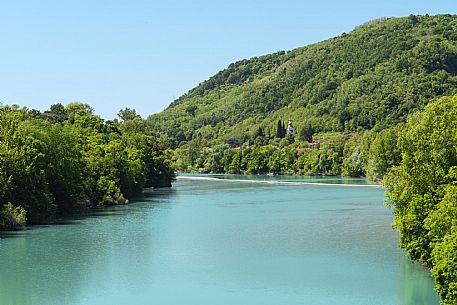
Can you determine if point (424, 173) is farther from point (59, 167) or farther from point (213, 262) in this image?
point (59, 167)

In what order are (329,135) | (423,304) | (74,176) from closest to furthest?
(423,304)
(74,176)
(329,135)

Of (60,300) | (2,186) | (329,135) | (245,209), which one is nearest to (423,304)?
(60,300)

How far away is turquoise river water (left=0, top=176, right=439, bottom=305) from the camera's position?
30500mm

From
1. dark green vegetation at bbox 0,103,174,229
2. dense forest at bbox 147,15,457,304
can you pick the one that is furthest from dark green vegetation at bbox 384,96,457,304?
dark green vegetation at bbox 0,103,174,229

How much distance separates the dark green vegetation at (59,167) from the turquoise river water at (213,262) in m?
2.70

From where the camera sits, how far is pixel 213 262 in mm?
38344

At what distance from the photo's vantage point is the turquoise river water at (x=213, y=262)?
100 feet

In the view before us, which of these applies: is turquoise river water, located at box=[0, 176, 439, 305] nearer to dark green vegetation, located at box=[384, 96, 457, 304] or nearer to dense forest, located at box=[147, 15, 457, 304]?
dark green vegetation, located at box=[384, 96, 457, 304]

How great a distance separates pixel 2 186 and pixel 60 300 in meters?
22.0

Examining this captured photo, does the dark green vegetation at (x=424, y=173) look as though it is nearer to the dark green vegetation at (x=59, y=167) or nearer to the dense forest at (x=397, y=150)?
the dense forest at (x=397, y=150)

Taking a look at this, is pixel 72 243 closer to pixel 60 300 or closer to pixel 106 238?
pixel 106 238

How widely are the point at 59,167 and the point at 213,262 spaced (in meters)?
27.1

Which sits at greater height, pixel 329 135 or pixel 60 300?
pixel 329 135

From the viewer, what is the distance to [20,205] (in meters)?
52.2
